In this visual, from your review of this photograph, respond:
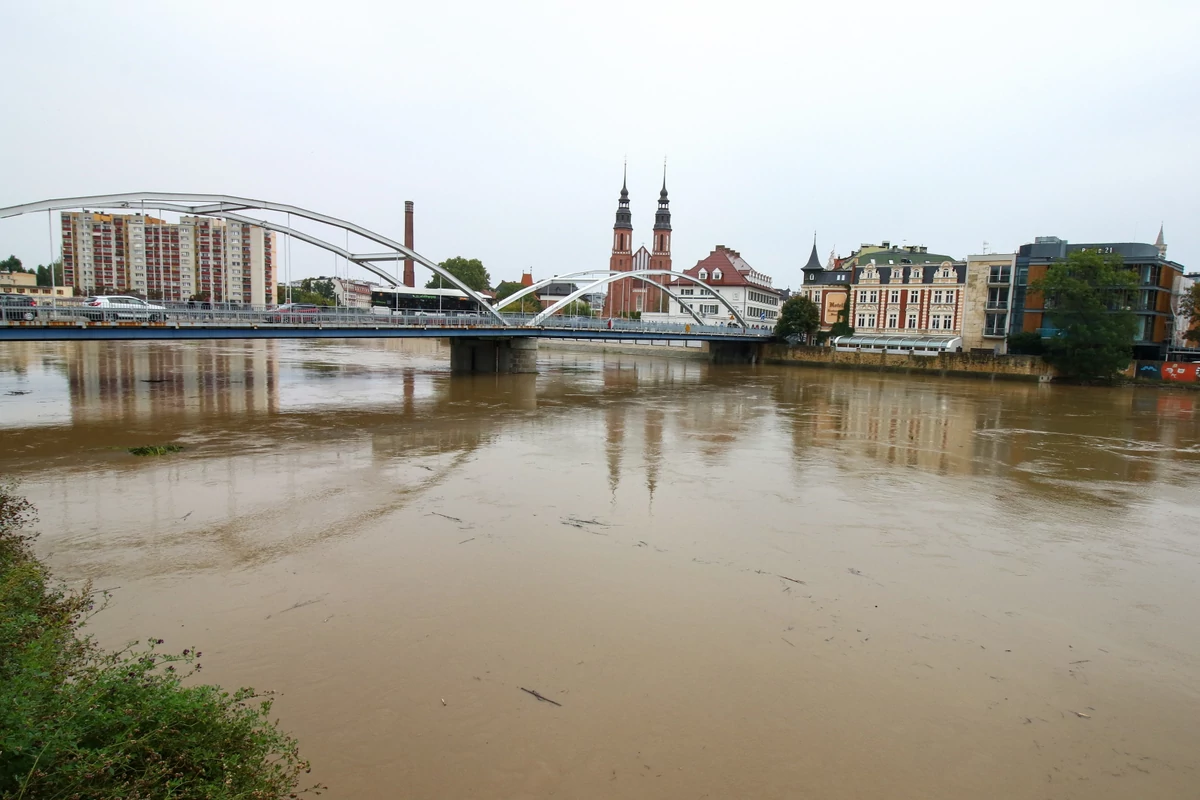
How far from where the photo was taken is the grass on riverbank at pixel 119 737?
3.41 meters

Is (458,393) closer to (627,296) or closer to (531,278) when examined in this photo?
(627,296)

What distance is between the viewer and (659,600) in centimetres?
791

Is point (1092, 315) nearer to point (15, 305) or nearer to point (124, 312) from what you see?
point (124, 312)

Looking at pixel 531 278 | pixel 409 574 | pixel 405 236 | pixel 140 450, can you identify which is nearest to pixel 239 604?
pixel 409 574

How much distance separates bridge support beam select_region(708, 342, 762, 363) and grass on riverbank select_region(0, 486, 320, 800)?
169 ft

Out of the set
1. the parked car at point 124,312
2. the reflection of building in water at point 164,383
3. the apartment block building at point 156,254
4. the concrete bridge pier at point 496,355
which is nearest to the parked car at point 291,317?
the reflection of building in water at point 164,383

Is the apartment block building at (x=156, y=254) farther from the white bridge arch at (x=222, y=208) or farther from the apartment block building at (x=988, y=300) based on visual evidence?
the apartment block building at (x=988, y=300)

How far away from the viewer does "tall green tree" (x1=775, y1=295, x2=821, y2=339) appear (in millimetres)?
52688

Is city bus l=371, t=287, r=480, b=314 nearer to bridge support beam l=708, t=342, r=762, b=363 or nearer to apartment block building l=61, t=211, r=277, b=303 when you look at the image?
apartment block building l=61, t=211, r=277, b=303

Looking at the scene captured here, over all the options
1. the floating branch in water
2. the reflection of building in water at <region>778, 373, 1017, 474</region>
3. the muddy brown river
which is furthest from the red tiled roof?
the floating branch in water

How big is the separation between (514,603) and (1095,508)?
36.0 feet

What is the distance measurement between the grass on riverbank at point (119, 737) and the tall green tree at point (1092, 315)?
43.3m

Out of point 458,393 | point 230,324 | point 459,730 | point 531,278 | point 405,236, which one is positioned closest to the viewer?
point 459,730

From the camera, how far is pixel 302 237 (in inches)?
1193
